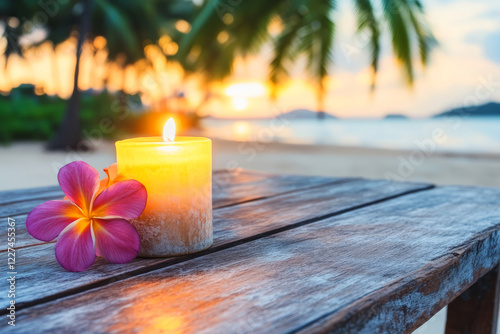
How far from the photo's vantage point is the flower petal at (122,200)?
50 centimetres

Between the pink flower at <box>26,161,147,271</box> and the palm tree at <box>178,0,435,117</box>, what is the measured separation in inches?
202

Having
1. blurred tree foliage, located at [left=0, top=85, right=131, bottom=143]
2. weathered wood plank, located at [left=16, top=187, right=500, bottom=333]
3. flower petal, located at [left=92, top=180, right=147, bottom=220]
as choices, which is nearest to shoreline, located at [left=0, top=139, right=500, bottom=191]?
blurred tree foliage, located at [left=0, top=85, right=131, bottom=143]

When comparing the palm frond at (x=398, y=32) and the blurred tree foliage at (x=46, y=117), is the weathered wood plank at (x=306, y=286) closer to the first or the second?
the palm frond at (x=398, y=32)

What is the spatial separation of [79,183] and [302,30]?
18.6 feet

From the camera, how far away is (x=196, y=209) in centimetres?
55

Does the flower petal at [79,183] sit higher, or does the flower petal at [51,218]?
the flower petal at [79,183]

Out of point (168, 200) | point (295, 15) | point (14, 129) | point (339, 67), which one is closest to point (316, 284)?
point (168, 200)

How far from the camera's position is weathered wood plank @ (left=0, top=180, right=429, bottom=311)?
→ 0.45 meters

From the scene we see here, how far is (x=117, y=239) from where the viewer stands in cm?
50

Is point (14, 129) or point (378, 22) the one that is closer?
point (378, 22)

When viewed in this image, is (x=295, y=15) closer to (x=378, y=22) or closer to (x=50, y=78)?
(x=378, y=22)

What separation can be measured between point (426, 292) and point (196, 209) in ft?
0.87

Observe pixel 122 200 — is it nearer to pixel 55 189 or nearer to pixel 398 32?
pixel 55 189

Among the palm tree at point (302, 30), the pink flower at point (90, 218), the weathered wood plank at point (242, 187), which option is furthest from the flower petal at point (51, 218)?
the palm tree at point (302, 30)
